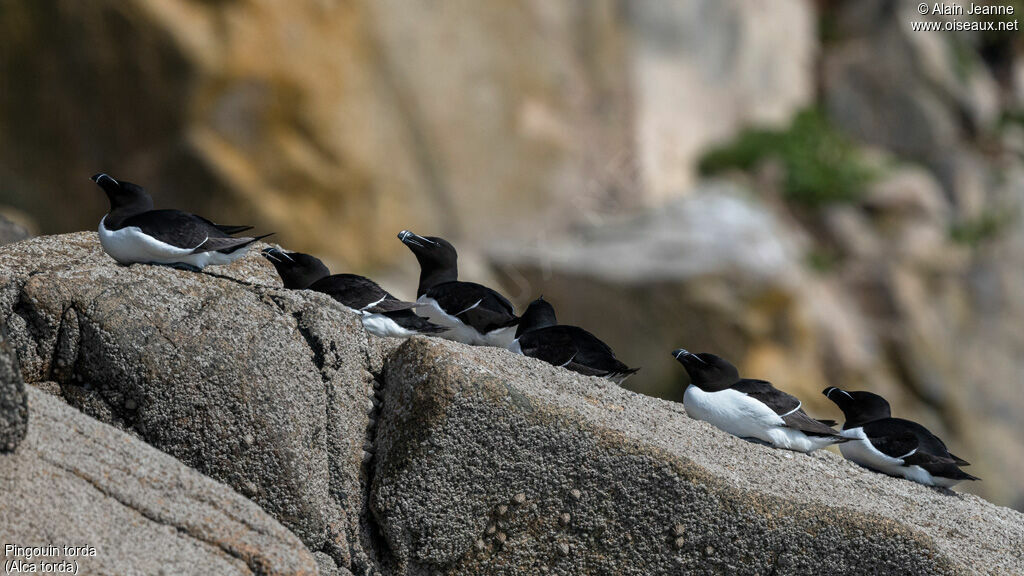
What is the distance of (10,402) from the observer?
3061 millimetres

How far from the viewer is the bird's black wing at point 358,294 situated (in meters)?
4.86

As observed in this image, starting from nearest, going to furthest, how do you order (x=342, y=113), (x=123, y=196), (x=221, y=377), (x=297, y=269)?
(x=221, y=377), (x=123, y=196), (x=297, y=269), (x=342, y=113)

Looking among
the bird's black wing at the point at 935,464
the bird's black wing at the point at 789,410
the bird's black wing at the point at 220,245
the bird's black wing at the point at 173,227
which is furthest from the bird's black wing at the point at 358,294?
the bird's black wing at the point at 935,464

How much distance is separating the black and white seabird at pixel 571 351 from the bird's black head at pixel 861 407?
3.53 ft

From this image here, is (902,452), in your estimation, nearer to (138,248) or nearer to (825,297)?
(138,248)

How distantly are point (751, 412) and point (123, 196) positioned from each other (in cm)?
272

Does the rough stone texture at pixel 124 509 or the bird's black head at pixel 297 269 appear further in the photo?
the bird's black head at pixel 297 269

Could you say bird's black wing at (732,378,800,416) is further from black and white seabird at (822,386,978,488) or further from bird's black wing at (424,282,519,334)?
bird's black wing at (424,282,519,334)

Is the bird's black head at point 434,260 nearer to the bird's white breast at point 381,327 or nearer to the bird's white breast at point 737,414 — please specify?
the bird's white breast at point 381,327

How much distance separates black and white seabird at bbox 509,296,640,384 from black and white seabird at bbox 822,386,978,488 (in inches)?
41.8

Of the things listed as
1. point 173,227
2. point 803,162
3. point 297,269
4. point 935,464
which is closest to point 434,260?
point 297,269

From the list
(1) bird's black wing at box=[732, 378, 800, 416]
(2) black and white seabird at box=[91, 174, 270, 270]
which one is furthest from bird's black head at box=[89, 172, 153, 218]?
(1) bird's black wing at box=[732, 378, 800, 416]

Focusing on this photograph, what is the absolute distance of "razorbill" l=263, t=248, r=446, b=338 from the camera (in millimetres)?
4820

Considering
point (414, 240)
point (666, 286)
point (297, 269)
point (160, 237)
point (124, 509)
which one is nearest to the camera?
point (124, 509)
